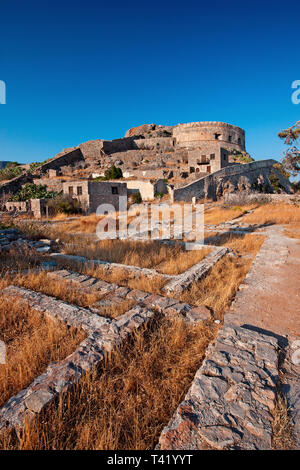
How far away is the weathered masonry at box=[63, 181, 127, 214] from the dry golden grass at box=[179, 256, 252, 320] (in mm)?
12972

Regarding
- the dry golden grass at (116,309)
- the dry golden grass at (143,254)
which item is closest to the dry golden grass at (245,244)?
the dry golden grass at (143,254)

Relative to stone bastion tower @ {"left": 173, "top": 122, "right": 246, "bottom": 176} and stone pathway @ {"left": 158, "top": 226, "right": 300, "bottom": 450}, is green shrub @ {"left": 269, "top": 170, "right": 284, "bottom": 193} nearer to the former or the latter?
stone bastion tower @ {"left": 173, "top": 122, "right": 246, "bottom": 176}

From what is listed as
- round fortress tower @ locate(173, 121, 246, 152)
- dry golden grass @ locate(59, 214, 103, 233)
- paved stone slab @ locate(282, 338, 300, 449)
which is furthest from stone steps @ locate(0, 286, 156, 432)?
round fortress tower @ locate(173, 121, 246, 152)

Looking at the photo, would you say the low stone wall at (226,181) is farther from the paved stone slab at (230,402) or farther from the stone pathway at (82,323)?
the paved stone slab at (230,402)

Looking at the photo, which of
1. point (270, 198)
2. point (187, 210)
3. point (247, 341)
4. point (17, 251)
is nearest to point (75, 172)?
point (187, 210)

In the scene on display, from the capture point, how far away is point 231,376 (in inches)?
67.2

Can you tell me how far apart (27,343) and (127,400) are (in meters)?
1.16

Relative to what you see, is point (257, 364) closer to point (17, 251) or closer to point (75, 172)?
point (17, 251)

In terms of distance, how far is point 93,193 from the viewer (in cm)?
1616

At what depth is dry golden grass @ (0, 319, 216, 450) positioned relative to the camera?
1.38 m

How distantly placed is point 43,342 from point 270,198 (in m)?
18.5

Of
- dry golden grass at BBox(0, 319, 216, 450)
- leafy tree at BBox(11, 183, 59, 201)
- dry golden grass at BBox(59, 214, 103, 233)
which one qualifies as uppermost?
leafy tree at BBox(11, 183, 59, 201)

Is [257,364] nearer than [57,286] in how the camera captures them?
Yes
